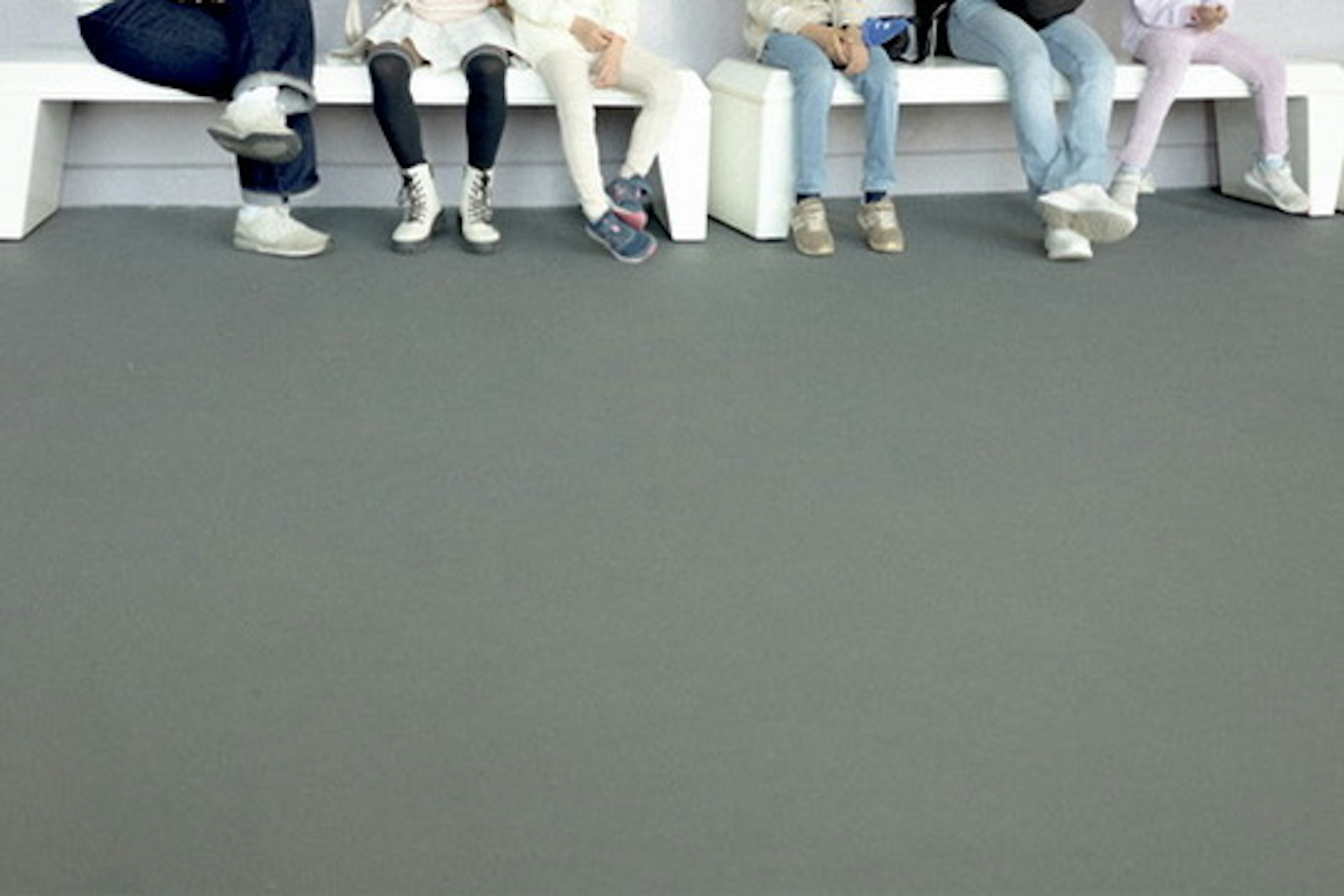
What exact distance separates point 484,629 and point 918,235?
93.2 inches

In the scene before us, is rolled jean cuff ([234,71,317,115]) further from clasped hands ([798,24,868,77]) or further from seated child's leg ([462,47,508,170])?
clasped hands ([798,24,868,77])

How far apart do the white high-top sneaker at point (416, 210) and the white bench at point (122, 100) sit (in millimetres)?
169

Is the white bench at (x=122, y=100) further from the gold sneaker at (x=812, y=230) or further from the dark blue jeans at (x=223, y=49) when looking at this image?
the gold sneaker at (x=812, y=230)

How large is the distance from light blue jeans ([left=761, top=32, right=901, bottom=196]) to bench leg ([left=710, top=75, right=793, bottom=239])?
3 centimetres

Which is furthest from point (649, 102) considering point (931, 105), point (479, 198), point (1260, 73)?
point (1260, 73)

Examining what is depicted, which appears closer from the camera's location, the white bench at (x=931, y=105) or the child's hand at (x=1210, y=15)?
the white bench at (x=931, y=105)

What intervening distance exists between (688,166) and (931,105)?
937mm

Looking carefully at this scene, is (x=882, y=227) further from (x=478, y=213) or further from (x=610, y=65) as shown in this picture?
(x=478, y=213)

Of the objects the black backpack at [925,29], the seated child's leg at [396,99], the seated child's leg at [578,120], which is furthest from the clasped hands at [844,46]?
the seated child's leg at [396,99]

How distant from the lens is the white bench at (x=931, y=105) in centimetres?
383

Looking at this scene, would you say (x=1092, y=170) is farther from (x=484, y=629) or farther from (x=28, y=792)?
(x=28, y=792)

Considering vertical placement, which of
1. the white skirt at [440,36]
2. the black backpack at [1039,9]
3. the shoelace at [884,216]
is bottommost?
the shoelace at [884,216]

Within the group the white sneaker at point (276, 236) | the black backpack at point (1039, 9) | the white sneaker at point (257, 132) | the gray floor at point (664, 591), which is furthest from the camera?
the black backpack at point (1039, 9)

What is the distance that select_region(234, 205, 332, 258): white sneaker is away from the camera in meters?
3.59
